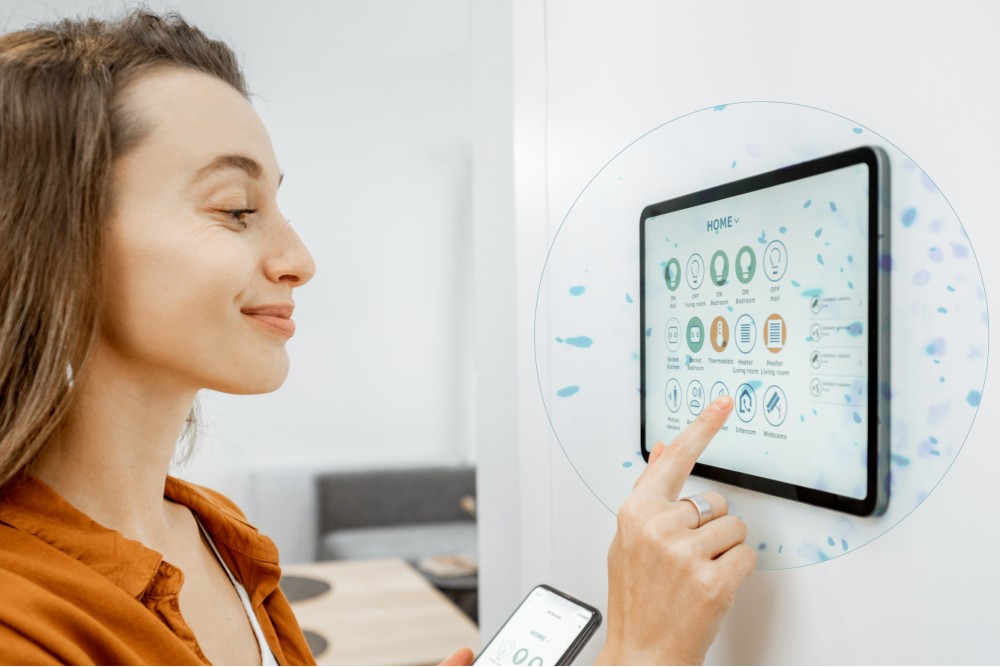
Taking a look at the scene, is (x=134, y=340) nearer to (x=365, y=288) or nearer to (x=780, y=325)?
(x=780, y=325)

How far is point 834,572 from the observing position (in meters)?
0.55

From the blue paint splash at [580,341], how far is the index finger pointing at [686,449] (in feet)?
0.48

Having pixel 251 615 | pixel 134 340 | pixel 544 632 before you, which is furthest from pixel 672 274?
pixel 251 615

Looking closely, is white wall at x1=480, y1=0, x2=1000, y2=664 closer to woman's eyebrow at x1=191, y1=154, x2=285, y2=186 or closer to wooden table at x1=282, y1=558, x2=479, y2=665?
woman's eyebrow at x1=191, y1=154, x2=285, y2=186

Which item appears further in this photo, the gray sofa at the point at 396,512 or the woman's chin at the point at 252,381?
the gray sofa at the point at 396,512

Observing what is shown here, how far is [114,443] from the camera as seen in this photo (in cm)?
70

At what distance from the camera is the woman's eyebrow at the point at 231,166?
0.67 m

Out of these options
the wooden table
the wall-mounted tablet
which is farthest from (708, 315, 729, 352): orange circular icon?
the wooden table

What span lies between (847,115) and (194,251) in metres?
0.49

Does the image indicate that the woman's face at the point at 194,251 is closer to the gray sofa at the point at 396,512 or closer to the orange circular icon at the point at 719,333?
the orange circular icon at the point at 719,333

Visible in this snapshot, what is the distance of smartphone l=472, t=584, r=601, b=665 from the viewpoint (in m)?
0.68

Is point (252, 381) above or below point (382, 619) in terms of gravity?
above

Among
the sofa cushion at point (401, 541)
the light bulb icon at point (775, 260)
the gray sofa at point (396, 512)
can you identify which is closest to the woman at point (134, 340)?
the light bulb icon at point (775, 260)

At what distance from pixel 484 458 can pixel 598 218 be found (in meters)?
0.37
